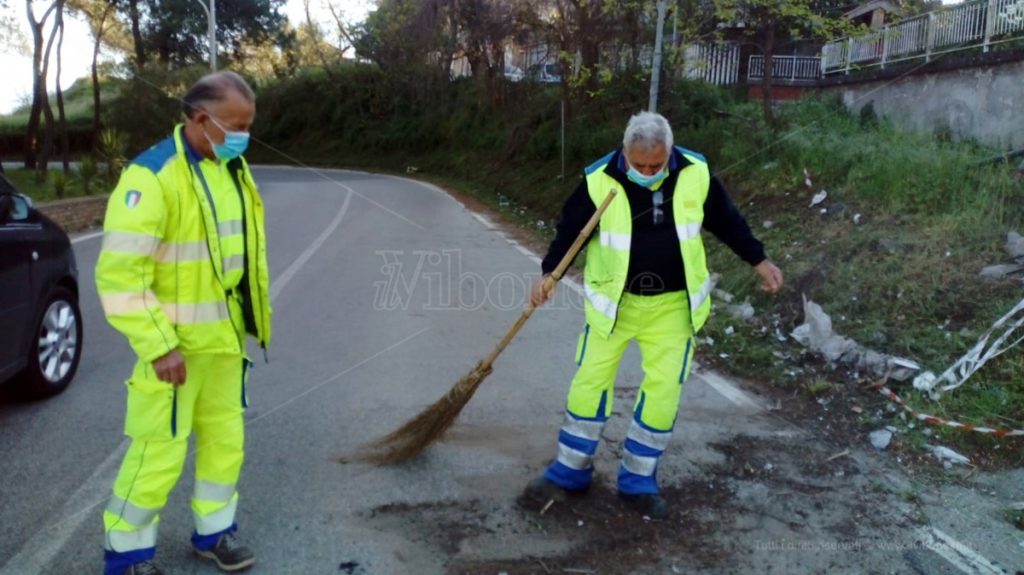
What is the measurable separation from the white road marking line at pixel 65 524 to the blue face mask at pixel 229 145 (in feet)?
→ 5.74

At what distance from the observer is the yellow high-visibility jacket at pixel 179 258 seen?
284cm

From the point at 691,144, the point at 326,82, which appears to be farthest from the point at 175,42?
the point at 691,144

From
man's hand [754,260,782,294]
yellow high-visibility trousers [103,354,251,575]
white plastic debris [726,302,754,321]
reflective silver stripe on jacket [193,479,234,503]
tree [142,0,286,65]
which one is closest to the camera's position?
yellow high-visibility trousers [103,354,251,575]

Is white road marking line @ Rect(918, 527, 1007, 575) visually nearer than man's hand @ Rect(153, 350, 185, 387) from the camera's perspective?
No

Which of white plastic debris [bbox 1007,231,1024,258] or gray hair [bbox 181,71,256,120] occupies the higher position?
gray hair [bbox 181,71,256,120]

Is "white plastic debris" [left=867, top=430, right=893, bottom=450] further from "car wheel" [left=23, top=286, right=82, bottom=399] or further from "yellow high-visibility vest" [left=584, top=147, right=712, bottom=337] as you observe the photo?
"car wheel" [left=23, top=286, right=82, bottom=399]

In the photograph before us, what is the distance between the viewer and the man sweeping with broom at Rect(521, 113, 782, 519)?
3.83 metres

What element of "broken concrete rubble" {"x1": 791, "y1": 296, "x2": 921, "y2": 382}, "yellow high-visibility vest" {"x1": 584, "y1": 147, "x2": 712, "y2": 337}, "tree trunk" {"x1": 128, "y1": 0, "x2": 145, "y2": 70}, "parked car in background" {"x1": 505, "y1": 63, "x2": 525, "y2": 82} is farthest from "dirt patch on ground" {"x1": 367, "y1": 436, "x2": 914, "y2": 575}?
"tree trunk" {"x1": 128, "y1": 0, "x2": 145, "y2": 70}

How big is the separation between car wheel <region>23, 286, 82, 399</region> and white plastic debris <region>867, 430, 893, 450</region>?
4940mm

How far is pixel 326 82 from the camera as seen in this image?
44250mm

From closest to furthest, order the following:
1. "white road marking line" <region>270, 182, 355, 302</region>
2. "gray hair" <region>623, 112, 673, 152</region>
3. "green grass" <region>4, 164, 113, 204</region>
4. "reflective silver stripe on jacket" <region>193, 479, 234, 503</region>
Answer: "reflective silver stripe on jacket" <region>193, 479, 234, 503</region> → "gray hair" <region>623, 112, 673, 152</region> → "white road marking line" <region>270, 182, 355, 302</region> → "green grass" <region>4, 164, 113, 204</region>

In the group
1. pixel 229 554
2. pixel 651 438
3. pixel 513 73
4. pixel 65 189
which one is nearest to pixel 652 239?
pixel 651 438

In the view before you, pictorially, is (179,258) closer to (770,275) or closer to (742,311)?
(770,275)

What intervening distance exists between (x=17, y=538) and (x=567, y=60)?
626 inches
